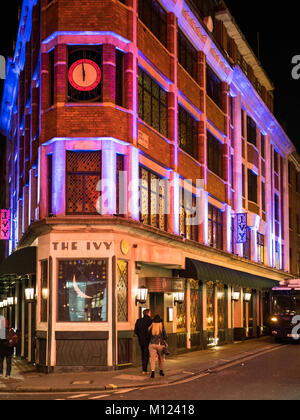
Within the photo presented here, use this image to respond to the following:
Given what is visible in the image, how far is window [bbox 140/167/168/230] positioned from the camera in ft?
78.4

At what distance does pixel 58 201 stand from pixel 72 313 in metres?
3.65

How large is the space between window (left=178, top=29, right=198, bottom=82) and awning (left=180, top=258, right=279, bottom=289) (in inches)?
365

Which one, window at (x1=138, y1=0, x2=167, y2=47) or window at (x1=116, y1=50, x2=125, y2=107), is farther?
window at (x1=138, y1=0, x2=167, y2=47)

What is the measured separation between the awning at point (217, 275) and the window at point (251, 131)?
995 centimetres

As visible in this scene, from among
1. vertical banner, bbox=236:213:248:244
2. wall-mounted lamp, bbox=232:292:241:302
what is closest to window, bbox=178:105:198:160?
vertical banner, bbox=236:213:248:244

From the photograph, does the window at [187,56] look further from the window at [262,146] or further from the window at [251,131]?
the window at [262,146]

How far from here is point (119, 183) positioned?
2191 cm

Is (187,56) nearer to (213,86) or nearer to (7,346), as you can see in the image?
(213,86)

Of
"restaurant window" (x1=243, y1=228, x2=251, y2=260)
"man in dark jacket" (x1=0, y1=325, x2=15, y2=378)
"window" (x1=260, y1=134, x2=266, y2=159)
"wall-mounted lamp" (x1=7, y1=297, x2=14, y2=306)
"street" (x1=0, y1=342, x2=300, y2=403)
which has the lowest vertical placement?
"street" (x1=0, y1=342, x2=300, y2=403)

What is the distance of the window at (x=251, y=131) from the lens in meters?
43.0

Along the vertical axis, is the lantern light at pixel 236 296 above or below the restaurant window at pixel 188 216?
below

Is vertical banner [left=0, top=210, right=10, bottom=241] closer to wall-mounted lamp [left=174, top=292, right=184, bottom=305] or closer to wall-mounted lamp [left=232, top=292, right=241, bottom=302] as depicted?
wall-mounted lamp [left=174, top=292, right=184, bottom=305]

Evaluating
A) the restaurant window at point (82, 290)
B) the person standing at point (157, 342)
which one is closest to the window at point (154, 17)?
the restaurant window at point (82, 290)
